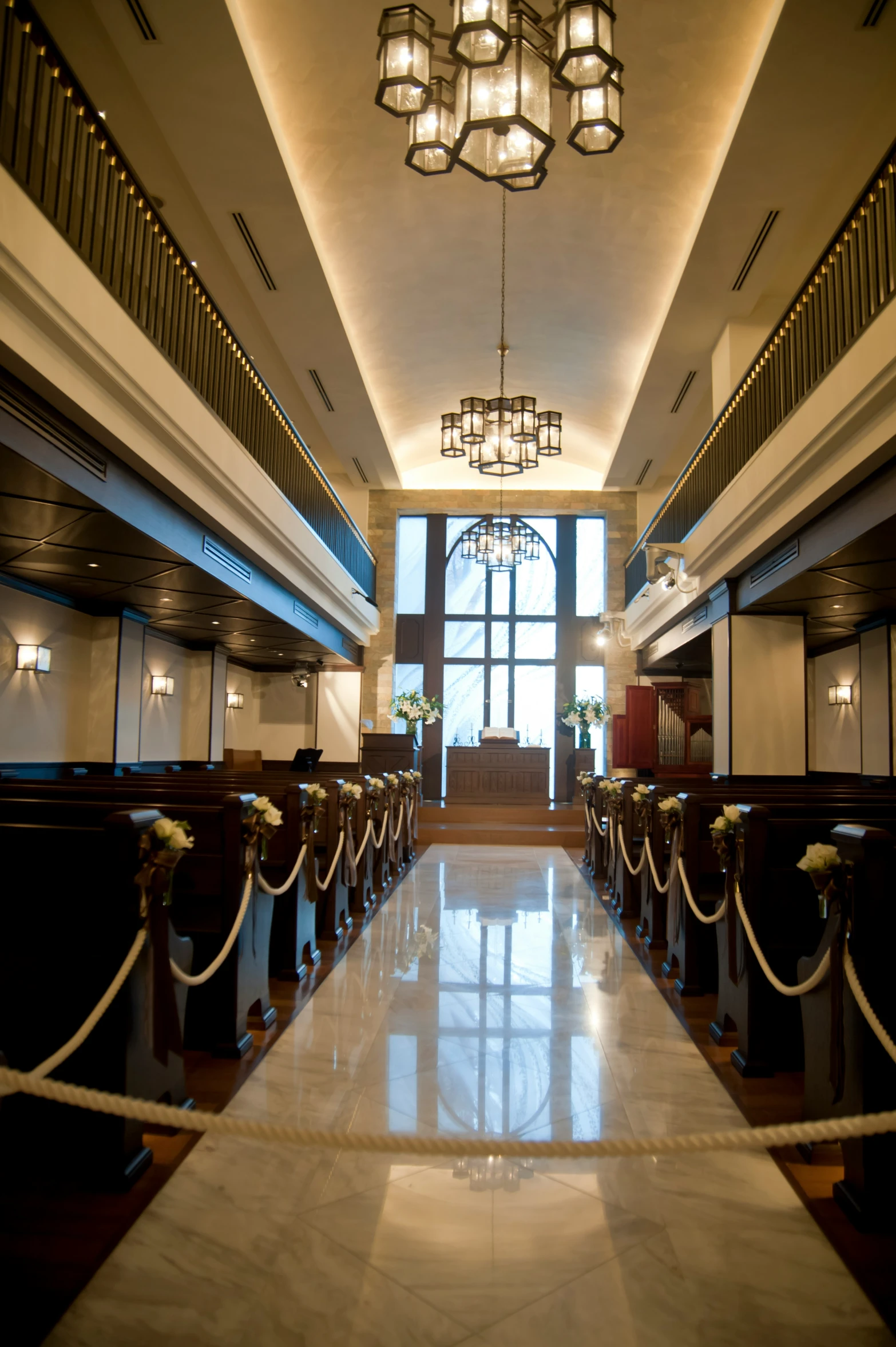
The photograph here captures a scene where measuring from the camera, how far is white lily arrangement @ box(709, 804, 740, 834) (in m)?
3.41

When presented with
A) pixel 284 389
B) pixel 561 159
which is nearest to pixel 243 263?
pixel 561 159

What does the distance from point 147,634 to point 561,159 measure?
276 inches

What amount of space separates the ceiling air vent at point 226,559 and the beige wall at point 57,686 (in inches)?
70.0

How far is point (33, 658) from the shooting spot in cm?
788

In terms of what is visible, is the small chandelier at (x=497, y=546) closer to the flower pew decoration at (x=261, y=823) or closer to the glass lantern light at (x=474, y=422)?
the glass lantern light at (x=474, y=422)

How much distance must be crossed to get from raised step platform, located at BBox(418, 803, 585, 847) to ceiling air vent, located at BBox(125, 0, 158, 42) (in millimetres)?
8746

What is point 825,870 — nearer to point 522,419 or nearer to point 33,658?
point 522,419

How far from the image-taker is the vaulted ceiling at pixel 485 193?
605 cm

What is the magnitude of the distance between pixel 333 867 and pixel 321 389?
27.2 ft

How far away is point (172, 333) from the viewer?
6.38 m

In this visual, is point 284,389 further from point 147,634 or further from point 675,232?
point 675,232

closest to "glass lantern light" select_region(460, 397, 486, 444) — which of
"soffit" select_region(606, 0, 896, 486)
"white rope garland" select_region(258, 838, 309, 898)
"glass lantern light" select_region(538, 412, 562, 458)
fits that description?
"glass lantern light" select_region(538, 412, 562, 458)

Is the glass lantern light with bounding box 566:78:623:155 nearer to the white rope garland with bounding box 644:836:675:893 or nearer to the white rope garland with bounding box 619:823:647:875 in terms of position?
the white rope garland with bounding box 644:836:675:893

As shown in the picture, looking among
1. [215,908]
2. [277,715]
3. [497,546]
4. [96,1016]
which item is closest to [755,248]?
[497,546]
